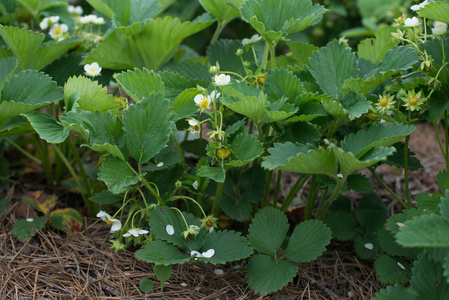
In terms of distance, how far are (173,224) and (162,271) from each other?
5.4 inches

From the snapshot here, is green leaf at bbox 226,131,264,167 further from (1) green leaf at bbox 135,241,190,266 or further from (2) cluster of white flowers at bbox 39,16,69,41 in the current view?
(2) cluster of white flowers at bbox 39,16,69,41

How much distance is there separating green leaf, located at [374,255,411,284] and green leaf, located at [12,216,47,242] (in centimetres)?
112

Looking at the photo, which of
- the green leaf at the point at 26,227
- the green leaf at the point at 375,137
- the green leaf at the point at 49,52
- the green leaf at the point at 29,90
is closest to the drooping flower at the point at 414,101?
the green leaf at the point at 375,137

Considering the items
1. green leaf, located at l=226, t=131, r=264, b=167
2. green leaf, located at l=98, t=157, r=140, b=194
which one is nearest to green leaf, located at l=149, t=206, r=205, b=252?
green leaf, located at l=98, t=157, r=140, b=194

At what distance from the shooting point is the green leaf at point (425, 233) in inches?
35.6

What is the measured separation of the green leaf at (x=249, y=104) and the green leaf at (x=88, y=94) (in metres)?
0.39

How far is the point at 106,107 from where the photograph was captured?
132cm

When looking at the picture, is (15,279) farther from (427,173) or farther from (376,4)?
(376,4)

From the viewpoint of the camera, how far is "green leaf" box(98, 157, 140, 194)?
112cm

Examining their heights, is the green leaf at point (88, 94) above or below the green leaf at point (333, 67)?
below

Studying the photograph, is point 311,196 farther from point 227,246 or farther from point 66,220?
point 66,220

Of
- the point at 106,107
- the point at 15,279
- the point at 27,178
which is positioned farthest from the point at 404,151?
the point at 27,178

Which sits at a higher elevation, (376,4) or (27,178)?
(376,4)

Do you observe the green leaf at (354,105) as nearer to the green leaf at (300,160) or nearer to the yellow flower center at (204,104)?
the green leaf at (300,160)
